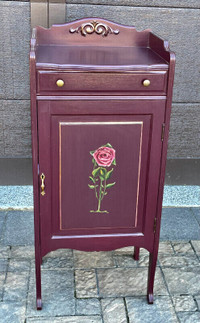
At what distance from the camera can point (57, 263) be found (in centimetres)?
236

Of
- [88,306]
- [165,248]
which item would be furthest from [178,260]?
[88,306]

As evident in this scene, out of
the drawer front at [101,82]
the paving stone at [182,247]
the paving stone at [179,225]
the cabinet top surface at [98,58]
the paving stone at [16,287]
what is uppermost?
the cabinet top surface at [98,58]

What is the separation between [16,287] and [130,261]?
69 centimetres

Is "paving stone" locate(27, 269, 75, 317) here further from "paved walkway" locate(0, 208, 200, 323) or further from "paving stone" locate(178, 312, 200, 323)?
"paving stone" locate(178, 312, 200, 323)

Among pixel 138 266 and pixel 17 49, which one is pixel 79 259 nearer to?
pixel 138 266

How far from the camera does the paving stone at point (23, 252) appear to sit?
2.40 meters

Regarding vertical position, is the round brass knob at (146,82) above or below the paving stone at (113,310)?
above

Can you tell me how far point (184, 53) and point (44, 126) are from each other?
1.44 m

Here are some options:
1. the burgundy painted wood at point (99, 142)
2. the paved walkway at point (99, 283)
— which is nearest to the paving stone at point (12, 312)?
the paved walkway at point (99, 283)

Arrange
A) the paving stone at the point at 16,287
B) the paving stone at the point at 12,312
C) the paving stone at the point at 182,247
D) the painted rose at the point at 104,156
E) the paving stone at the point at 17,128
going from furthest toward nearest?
the paving stone at the point at 17,128 < the paving stone at the point at 182,247 < the paving stone at the point at 16,287 < the paving stone at the point at 12,312 < the painted rose at the point at 104,156

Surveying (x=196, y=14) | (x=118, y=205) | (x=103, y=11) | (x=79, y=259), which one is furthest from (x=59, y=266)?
(x=196, y=14)

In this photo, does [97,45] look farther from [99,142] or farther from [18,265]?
[18,265]

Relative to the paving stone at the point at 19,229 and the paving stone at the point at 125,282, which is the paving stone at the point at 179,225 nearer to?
the paving stone at the point at 125,282

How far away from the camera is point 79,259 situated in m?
2.40
